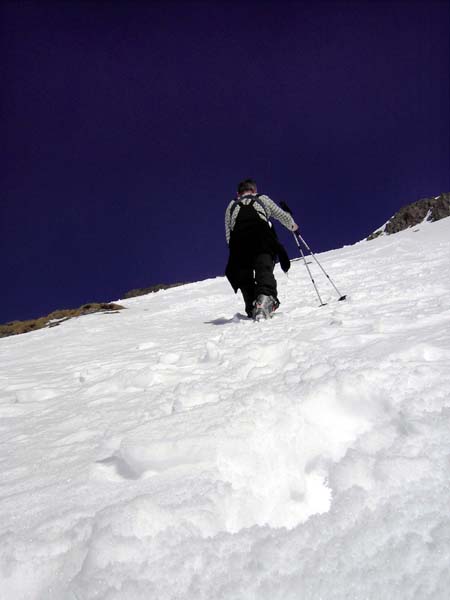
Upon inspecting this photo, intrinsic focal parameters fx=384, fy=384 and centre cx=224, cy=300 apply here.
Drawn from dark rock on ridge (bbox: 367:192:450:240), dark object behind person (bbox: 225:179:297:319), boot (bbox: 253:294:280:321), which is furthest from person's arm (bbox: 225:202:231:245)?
dark rock on ridge (bbox: 367:192:450:240)

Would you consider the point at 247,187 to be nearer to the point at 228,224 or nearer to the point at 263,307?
the point at 228,224

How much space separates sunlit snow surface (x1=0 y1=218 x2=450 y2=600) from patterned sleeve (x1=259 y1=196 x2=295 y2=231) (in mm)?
4759

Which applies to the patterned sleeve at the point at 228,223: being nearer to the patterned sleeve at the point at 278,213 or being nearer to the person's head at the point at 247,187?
the person's head at the point at 247,187

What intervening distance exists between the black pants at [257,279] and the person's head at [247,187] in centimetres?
130

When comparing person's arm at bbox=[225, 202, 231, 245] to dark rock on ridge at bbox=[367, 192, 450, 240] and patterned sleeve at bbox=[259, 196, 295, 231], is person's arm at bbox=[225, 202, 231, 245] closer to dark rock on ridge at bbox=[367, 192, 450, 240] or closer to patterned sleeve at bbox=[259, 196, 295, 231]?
patterned sleeve at bbox=[259, 196, 295, 231]

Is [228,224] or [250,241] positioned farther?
[228,224]

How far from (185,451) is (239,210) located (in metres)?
5.73

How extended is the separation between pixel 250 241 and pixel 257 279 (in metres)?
0.76

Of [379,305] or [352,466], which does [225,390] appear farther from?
[379,305]

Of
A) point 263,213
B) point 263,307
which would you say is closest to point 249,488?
point 263,307

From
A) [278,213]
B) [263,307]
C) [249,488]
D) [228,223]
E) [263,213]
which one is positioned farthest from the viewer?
[278,213]

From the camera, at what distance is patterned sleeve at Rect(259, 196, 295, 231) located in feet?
23.4

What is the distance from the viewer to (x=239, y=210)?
691cm

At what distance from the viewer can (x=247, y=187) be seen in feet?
23.3
